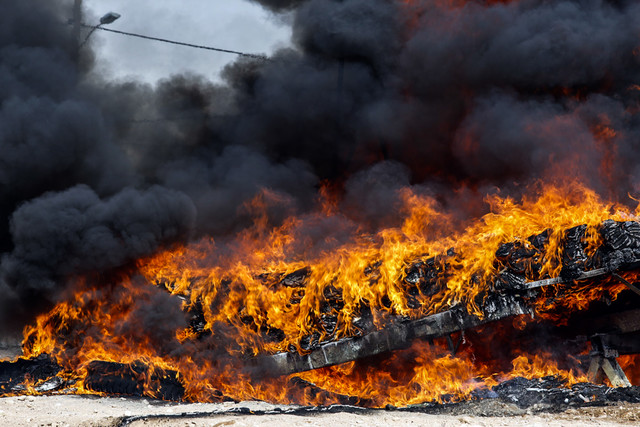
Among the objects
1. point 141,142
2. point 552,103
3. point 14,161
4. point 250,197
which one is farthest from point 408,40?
point 14,161

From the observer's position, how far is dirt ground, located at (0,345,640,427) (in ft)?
19.3

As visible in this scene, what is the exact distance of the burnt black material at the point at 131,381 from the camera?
796 cm

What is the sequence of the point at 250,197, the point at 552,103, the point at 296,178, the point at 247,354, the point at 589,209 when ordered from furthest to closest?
the point at 296,178 < the point at 250,197 < the point at 552,103 < the point at 589,209 < the point at 247,354

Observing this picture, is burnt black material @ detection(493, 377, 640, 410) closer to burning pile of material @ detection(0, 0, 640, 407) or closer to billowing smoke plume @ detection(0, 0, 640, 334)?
burning pile of material @ detection(0, 0, 640, 407)

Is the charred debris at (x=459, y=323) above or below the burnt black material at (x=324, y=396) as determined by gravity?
above

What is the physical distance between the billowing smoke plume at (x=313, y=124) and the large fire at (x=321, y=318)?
1.35m

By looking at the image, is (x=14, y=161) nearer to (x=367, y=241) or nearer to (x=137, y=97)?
(x=137, y=97)

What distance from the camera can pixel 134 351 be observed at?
28.8ft

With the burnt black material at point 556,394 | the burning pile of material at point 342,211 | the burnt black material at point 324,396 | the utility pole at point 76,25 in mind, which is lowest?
the burnt black material at point 556,394

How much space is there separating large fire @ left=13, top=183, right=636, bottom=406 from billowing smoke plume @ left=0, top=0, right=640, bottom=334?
4.43 feet

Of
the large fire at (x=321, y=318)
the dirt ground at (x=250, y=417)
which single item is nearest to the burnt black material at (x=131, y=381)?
the large fire at (x=321, y=318)

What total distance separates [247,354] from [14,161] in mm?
6651

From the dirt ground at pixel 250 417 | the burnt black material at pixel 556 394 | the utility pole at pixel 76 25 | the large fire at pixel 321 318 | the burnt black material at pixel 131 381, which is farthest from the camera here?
the utility pole at pixel 76 25

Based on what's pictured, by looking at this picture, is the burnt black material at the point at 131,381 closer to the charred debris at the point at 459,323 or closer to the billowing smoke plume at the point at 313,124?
the charred debris at the point at 459,323
